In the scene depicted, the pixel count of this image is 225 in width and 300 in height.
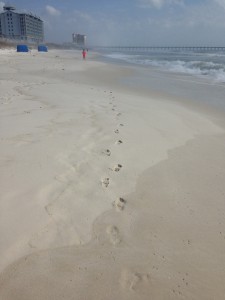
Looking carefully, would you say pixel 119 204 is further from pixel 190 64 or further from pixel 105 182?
pixel 190 64

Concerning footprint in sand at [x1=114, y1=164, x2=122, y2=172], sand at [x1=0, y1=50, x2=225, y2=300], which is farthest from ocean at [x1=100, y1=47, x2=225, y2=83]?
footprint in sand at [x1=114, y1=164, x2=122, y2=172]

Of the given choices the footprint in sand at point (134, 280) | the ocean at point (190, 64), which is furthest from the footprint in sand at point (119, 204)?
the ocean at point (190, 64)

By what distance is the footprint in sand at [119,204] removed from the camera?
9.89 feet

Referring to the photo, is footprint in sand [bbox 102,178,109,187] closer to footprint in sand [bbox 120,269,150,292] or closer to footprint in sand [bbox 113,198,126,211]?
footprint in sand [bbox 113,198,126,211]

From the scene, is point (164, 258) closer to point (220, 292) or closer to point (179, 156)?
point (220, 292)

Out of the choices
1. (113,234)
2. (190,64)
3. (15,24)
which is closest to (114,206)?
(113,234)

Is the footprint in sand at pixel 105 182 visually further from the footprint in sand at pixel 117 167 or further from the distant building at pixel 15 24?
the distant building at pixel 15 24

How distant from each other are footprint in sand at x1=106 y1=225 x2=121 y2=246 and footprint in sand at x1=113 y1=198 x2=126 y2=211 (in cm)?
31

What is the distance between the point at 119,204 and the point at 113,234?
1.61 feet

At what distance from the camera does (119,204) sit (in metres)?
3.08

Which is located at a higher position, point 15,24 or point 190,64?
point 15,24

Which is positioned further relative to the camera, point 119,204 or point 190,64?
point 190,64

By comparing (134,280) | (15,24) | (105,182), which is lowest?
(134,280)

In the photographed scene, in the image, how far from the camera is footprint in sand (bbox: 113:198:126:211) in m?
3.01
